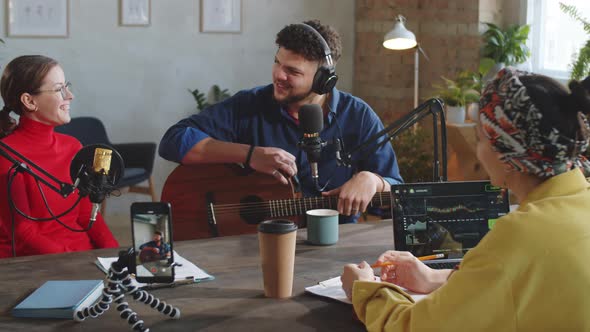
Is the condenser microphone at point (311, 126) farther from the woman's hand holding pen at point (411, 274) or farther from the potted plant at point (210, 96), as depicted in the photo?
the potted plant at point (210, 96)

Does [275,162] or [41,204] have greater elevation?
[275,162]

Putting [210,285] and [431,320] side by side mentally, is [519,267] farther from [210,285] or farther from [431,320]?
[210,285]

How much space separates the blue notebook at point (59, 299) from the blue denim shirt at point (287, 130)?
110 cm

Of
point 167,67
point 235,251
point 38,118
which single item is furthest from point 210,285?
point 167,67

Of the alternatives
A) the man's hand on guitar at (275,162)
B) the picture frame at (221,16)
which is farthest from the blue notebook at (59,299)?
the picture frame at (221,16)

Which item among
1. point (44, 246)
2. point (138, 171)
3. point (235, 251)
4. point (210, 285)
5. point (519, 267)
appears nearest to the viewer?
point (519, 267)

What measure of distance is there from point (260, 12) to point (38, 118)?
3457 millimetres

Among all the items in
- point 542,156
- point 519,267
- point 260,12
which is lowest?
point 519,267

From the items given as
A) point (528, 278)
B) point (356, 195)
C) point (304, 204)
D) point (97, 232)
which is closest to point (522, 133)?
point (528, 278)

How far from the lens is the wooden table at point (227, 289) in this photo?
163cm

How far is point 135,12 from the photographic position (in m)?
5.44

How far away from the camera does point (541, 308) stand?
4.32 ft

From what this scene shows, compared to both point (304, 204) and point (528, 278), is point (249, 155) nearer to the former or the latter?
point (304, 204)

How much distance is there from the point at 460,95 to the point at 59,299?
12.3 ft
